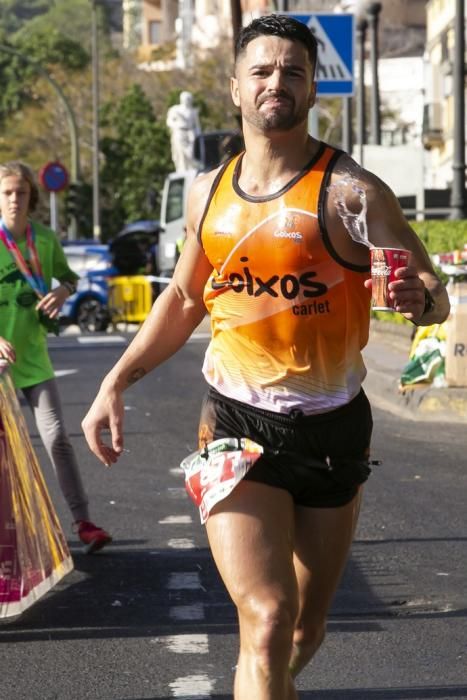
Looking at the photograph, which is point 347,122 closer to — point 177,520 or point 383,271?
point 177,520

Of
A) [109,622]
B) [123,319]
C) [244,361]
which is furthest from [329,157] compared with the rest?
[123,319]

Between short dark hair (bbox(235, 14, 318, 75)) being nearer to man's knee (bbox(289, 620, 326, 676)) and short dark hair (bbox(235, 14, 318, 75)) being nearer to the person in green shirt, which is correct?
man's knee (bbox(289, 620, 326, 676))

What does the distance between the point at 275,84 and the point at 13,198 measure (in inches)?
151

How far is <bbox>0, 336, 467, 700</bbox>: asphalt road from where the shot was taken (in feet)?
18.8

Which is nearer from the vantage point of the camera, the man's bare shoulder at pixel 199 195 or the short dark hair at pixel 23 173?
the man's bare shoulder at pixel 199 195

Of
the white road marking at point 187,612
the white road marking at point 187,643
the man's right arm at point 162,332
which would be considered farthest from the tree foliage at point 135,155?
the man's right arm at point 162,332

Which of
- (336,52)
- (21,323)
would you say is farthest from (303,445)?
(336,52)

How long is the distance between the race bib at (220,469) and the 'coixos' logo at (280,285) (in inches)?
15.5

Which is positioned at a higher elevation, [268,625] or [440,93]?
[440,93]

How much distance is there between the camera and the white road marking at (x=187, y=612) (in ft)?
21.9

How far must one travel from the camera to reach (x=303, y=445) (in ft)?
14.3

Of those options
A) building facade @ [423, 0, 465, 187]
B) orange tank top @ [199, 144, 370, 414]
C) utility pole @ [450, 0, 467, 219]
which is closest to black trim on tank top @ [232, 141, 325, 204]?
orange tank top @ [199, 144, 370, 414]

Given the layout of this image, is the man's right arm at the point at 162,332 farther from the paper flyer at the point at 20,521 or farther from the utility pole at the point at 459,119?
the utility pole at the point at 459,119

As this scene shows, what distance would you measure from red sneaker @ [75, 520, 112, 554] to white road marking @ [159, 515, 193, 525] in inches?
32.3
